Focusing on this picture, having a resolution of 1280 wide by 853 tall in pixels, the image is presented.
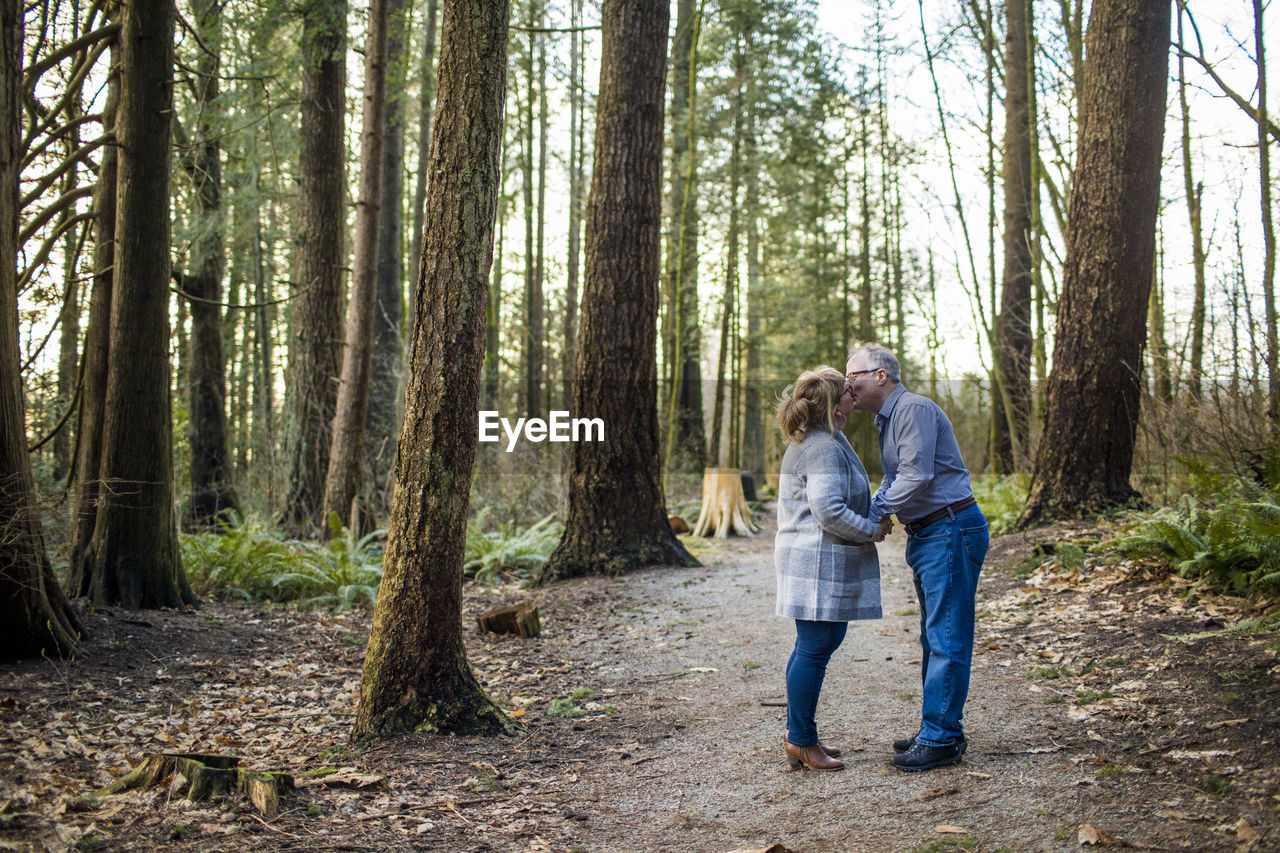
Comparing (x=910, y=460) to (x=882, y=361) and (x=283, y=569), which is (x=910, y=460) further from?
(x=283, y=569)

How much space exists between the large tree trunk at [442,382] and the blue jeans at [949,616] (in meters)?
2.47

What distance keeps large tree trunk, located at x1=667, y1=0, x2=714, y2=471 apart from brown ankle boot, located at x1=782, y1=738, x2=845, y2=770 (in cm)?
1320

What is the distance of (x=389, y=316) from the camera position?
1524 cm

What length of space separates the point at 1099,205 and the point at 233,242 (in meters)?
11.3

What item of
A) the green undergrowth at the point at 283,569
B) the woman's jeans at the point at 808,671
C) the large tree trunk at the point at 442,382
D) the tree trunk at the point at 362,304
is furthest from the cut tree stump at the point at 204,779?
the tree trunk at the point at 362,304

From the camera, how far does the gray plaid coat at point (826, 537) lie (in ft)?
13.3

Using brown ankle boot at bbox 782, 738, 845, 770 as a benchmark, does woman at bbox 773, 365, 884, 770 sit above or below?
above

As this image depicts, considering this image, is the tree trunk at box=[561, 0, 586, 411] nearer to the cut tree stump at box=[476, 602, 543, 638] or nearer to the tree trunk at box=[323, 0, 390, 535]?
the tree trunk at box=[323, 0, 390, 535]

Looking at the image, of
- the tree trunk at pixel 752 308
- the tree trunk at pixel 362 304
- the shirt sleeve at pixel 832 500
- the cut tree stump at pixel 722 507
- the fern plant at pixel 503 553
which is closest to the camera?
the shirt sleeve at pixel 832 500

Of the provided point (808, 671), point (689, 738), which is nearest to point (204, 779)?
point (689, 738)

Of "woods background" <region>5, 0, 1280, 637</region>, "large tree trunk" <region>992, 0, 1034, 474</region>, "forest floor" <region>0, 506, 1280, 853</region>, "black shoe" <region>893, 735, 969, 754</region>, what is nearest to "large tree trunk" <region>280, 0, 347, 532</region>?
"woods background" <region>5, 0, 1280, 637</region>

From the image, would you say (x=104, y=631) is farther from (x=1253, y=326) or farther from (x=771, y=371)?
(x=771, y=371)

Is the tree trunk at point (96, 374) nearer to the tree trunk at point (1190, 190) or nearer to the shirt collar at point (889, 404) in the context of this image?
the shirt collar at point (889, 404)

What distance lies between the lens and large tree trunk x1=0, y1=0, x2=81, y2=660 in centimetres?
504
